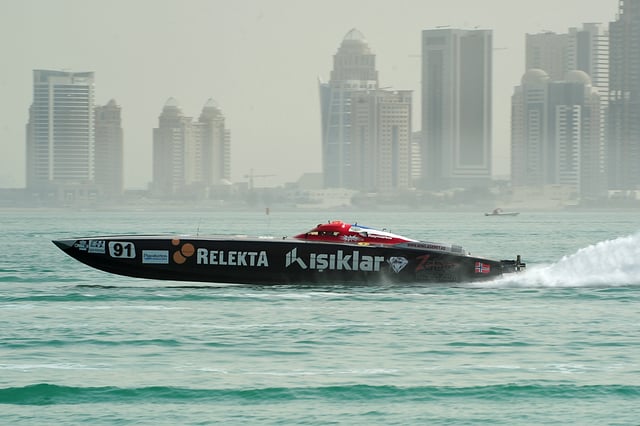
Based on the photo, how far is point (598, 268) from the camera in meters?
34.8

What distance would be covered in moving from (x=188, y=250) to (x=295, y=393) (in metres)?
13.8

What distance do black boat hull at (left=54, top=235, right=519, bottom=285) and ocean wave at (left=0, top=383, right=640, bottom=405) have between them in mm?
13081

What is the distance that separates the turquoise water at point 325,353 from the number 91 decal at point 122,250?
105 cm

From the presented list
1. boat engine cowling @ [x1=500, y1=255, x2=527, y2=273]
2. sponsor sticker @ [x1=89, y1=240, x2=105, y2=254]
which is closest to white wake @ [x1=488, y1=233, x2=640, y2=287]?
boat engine cowling @ [x1=500, y1=255, x2=527, y2=273]

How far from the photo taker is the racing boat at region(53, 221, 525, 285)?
103 ft

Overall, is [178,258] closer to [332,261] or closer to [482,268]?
[332,261]

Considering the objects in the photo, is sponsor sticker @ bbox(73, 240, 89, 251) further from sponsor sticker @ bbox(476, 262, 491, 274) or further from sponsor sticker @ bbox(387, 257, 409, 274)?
sponsor sticker @ bbox(476, 262, 491, 274)

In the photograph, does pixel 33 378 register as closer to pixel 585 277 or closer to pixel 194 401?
pixel 194 401

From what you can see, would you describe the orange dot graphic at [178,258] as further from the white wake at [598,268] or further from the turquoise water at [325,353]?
the white wake at [598,268]

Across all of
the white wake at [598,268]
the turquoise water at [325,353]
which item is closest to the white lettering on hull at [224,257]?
the turquoise water at [325,353]

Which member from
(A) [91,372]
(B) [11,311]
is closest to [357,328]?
(A) [91,372]

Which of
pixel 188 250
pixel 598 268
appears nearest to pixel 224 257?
pixel 188 250

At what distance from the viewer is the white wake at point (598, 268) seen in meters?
34.0

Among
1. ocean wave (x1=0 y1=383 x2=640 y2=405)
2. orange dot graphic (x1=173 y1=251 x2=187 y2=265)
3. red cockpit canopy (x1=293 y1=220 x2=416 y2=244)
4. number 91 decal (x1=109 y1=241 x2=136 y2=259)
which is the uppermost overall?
red cockpit canopy (x1=293 y1=220 x2=416 y2=244)
